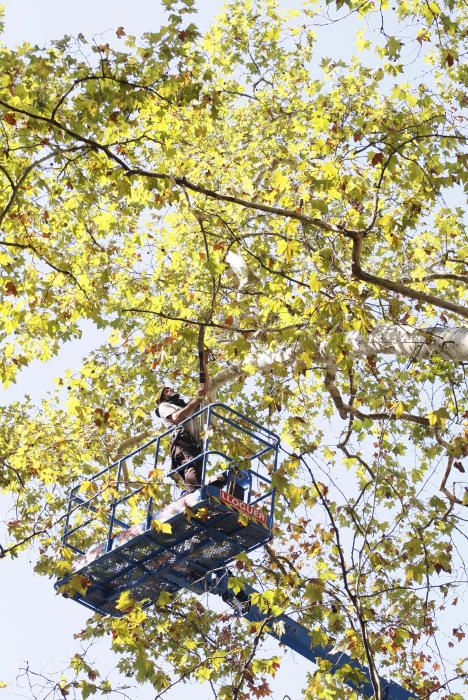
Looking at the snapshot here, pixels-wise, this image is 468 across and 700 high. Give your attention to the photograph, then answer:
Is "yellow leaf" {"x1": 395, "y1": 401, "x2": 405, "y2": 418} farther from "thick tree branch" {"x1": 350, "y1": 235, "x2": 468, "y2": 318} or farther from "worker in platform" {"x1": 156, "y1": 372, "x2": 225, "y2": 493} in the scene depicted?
"worker in platform" {"x1": 156, "y1": 372, "x2": 225, "y2": 493}

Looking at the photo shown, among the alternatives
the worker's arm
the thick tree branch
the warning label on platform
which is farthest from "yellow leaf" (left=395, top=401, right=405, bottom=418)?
the worker's arm

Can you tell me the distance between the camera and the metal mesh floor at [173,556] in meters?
10.5

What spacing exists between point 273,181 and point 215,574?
4.58m

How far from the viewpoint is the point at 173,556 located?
11.2 meters

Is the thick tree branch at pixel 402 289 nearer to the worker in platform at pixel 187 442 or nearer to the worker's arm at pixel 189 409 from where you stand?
the worker's arm at pixel 189 409

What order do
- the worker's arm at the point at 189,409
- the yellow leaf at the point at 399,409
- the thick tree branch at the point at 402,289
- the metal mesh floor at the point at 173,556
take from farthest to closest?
the worker's arm at the point at 189,409 < the metal mesh floor at the point at 173,556 < the yellow leaf at the point at 399,409 < the thick tree branch at the point at 402,289

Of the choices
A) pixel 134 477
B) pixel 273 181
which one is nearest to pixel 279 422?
pixel 134 477

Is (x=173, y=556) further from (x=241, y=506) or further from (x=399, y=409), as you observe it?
(x=399, y=409)

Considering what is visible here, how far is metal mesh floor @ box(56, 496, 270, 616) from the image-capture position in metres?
10.5

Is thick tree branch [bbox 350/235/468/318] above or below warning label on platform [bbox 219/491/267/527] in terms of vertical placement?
above

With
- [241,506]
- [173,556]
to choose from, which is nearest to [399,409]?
[241,506]

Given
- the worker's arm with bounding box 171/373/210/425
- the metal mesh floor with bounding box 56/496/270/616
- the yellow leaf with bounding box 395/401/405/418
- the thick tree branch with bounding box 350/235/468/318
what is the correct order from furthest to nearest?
the worker's arm with bounding box 171/373/210/425 < the metal mesh floor with bounding box 56/496/270/616 < the yellow leaf with bounding box 395/401/405/418 < the thick tree branch with bounding box 350/235/468/318

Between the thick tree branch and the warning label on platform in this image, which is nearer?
the thick tree branch

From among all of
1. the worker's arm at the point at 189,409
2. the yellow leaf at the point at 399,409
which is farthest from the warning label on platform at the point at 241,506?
the yellow leaf at the point at 399,409
